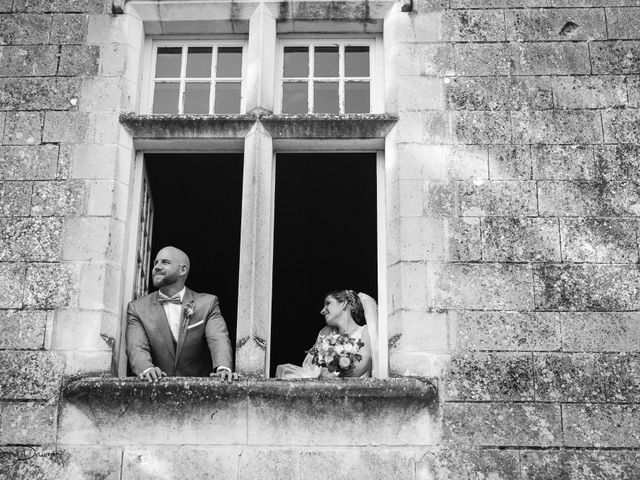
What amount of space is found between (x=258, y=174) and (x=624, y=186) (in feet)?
7.90

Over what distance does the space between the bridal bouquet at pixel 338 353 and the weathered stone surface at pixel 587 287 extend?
1.19 meters

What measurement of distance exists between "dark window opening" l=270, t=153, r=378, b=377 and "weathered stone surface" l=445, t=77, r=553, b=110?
285 cm

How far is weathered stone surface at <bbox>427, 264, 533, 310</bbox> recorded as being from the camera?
6.32 meters

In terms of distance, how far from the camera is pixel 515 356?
6180 millimetres

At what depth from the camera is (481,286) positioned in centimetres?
636

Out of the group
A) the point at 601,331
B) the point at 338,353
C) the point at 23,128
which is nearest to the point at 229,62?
the point at 23,128

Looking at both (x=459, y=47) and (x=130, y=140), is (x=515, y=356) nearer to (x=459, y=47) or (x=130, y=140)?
(x=459, y=47)

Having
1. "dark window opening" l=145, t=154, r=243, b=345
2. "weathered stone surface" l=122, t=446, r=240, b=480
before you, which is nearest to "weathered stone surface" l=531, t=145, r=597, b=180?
"weathered stone surface" l=122, t=446, r=240, b=480

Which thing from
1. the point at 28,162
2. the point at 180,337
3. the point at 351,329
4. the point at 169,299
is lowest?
the point at 180,337

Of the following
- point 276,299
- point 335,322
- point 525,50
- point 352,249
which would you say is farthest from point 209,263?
point 525,50

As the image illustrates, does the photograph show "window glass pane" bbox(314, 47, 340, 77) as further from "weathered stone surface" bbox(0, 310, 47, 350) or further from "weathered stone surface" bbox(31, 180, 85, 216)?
"weathered stone surface" bbox(0, 310, 47, 350)

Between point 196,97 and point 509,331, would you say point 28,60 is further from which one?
point 509,331

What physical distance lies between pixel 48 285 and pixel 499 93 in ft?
10.7

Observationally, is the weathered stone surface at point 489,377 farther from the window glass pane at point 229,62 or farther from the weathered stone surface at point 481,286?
the window glass pane at point 229,62
